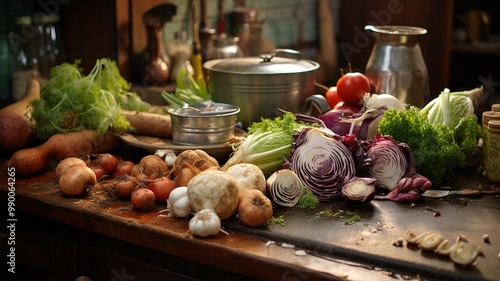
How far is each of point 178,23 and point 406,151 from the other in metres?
2.00

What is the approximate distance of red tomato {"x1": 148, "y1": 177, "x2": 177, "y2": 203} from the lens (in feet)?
6.69

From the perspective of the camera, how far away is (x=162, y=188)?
2041 mm

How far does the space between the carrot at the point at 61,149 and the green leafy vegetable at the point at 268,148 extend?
571 millimetres

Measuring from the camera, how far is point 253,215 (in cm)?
183

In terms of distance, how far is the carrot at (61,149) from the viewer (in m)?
2.29

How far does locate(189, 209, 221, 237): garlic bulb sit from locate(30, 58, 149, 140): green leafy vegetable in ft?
2.71

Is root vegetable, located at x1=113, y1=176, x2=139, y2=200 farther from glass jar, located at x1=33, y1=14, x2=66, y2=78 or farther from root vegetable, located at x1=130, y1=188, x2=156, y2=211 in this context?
glass jar, located at x1=33, y1=14, x2=66, y2=78

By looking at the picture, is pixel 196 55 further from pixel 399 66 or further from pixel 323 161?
pixel 323 161

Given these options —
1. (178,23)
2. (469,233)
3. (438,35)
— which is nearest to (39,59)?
(178,23)

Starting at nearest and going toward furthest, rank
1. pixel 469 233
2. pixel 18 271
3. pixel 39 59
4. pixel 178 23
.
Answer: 1. pixel 469 233
2. pixel 18 271
3. pixel 39 59
4. pixel 178 23

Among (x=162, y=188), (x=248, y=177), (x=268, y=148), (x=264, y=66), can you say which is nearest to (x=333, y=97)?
(x=264, y=66)

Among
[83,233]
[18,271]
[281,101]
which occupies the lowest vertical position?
[18,271]

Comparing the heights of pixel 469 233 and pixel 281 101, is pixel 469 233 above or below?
below

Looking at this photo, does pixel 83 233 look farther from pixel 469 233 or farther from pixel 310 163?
pixel 469 233
